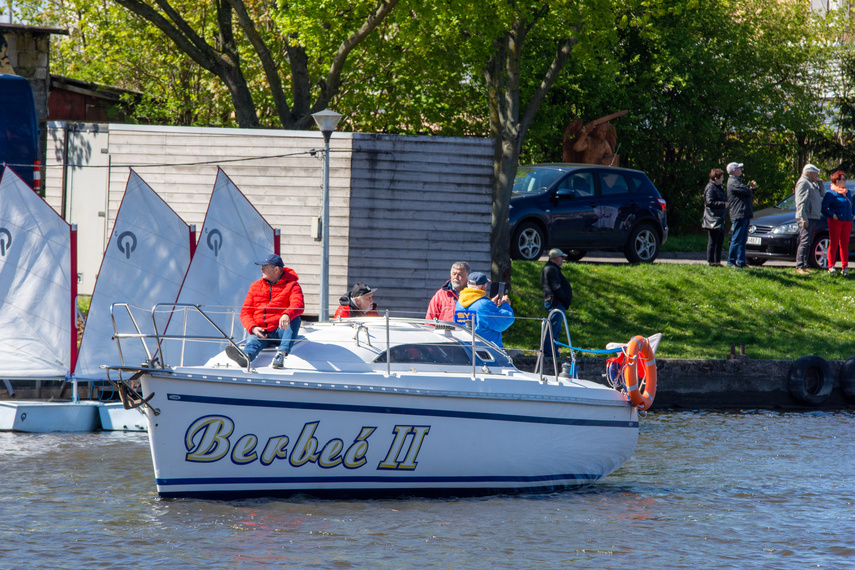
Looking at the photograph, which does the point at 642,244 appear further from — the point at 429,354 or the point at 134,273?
the point at 429,354

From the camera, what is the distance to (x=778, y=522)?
948 centimetres

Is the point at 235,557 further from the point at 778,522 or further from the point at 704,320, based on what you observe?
the point at 704,320

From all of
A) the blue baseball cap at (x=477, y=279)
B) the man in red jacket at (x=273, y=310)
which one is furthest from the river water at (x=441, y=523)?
the blue baseball cap at (x=477, y=279)

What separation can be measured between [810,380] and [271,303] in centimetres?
941

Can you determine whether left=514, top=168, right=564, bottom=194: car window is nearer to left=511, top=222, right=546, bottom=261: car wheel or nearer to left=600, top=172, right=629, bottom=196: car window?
left=511, top=222, right=546, bottom=261: car wheel

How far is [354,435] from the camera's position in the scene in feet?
30.1

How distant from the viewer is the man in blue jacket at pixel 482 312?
1061cm

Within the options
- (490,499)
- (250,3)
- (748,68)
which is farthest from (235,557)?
(748,68)

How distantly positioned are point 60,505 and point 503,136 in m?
10.5

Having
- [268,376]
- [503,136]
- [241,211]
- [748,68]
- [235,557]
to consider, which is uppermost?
[748,68]

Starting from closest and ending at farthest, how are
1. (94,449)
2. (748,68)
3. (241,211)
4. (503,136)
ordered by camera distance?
(94,449), (241,211), (503,136), (748,68)

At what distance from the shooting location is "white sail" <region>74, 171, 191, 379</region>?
12875mm

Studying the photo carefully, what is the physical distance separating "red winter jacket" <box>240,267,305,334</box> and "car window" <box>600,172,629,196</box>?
9.71 m

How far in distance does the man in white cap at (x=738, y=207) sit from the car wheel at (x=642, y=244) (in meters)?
1.43
